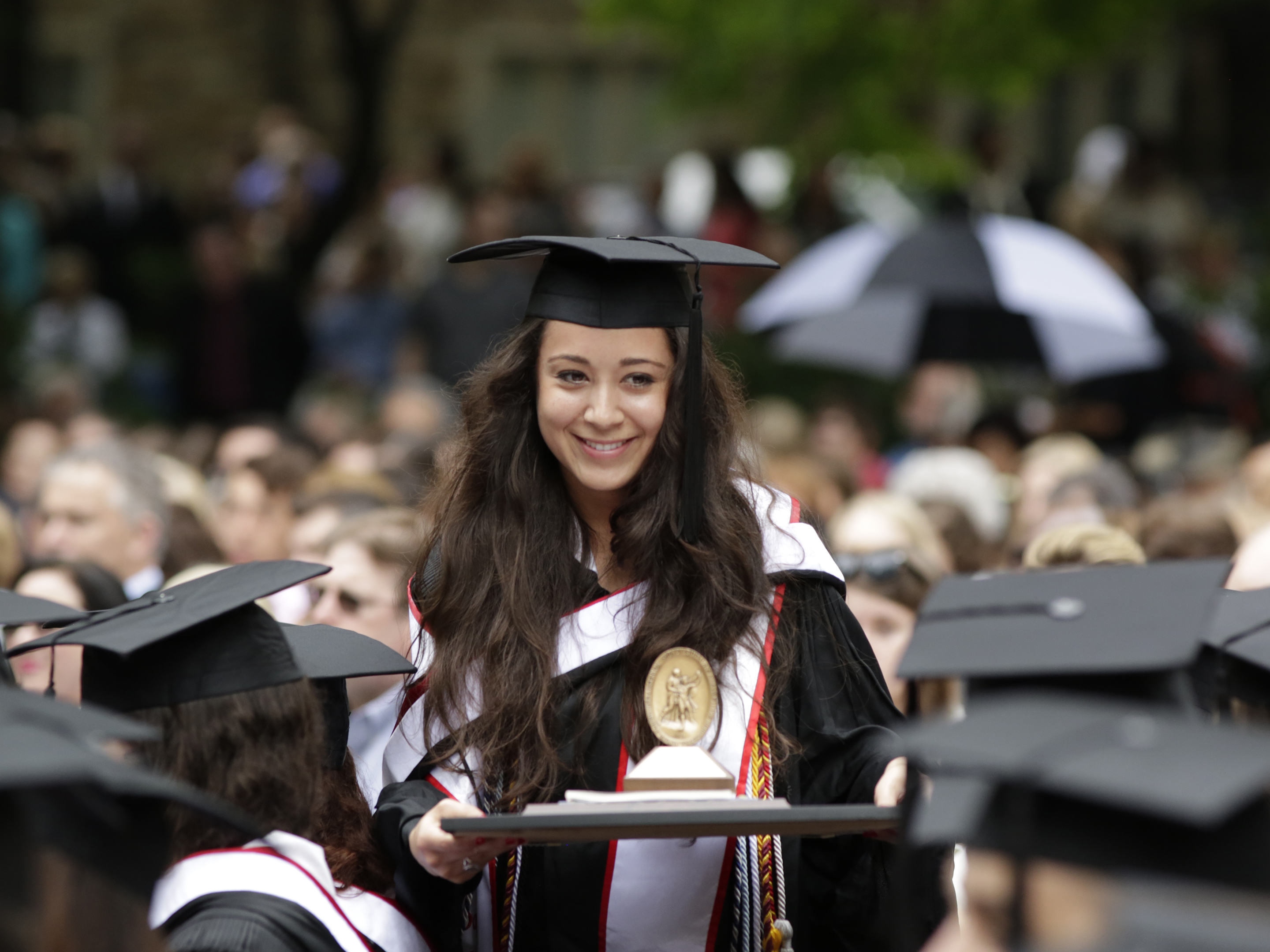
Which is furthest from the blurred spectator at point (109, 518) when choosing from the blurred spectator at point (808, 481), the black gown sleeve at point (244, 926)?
the black gown sleeve at point (244, 926)

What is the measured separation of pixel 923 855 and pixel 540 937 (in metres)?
0.91

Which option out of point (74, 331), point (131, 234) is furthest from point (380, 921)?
point (131, 234)

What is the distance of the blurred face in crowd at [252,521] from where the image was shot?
23.2ft

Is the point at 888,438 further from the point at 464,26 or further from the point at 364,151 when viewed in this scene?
the point at 464,26

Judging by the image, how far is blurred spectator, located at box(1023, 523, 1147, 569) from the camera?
4.69m

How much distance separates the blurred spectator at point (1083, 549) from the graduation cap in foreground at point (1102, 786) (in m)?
2.59

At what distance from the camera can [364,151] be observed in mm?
15367

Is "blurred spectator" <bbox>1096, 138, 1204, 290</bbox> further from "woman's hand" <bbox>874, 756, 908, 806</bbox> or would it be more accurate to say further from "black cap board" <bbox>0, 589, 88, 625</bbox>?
"black cap board" <bbox>0, 589, 88, 625</bbox>

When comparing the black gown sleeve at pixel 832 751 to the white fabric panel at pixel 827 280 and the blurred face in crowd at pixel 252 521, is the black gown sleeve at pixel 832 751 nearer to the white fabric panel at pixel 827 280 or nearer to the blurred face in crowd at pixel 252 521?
the blurred face in crowd at pixel 252 521

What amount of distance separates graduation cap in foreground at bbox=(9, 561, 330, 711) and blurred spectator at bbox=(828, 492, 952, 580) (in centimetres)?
286

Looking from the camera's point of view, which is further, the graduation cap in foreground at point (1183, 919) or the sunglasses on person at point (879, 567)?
the sunglasses on person at point (879, 567)

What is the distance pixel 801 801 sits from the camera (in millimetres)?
3383

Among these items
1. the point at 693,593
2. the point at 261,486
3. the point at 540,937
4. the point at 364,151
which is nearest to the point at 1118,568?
the point at 693,593

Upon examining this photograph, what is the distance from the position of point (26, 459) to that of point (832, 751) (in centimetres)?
685
